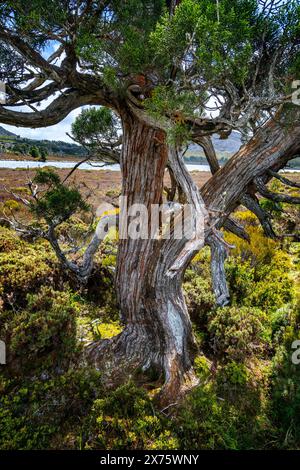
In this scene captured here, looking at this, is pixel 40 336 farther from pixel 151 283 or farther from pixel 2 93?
pixel 2 93

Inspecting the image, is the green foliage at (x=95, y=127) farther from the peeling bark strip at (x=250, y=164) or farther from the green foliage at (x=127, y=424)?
the green foliage at (x=127, y=424)

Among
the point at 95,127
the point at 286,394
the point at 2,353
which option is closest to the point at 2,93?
the point at 95,127

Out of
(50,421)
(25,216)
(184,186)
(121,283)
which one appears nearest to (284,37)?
(184,186)

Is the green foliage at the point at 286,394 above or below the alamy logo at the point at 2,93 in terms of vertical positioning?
below

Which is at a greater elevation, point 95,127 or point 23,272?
point 95,127

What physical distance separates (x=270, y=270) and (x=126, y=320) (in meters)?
3.63

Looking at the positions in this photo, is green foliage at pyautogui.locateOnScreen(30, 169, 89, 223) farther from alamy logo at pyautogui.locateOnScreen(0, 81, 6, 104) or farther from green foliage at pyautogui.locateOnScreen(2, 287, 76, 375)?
green foliage at pyautogui.locateOnScreen(2, 287, 76, 375)

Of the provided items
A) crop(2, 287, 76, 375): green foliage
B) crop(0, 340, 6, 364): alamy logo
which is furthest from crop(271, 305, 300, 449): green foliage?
crop(0, 340, 6, 364): alamy logo

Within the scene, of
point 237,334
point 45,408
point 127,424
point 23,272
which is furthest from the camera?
point 23,272

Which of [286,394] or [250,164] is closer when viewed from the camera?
Result: [286,394]

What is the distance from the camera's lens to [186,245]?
2912 millimetres

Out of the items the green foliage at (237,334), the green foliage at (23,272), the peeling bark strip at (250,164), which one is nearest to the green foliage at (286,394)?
the green foliage at (237,334)

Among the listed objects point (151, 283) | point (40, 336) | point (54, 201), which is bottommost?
point (40, 336)

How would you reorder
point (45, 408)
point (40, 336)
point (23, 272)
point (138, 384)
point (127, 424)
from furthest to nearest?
point (23, 272) → point (40, 336) → point (138, 384) → point (45, 408) → point (127, 424)
